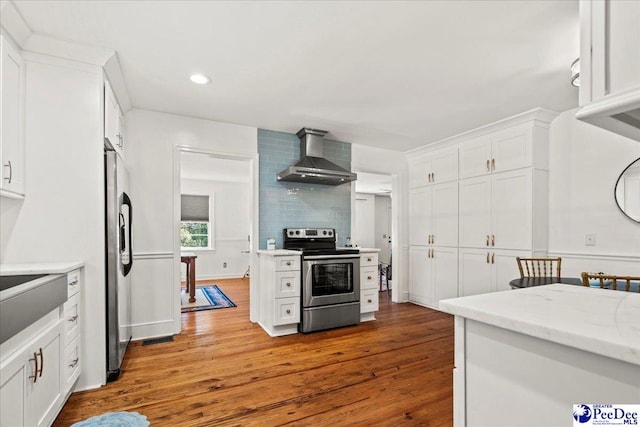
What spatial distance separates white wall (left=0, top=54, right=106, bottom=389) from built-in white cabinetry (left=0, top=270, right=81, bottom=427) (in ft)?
0.46

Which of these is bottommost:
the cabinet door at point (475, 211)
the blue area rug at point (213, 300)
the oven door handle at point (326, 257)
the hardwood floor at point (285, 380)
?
the blue area rug at point (213, 300)

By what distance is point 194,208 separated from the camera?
769cm

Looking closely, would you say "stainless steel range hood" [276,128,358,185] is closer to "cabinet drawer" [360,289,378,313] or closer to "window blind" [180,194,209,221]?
"cabinet drawer" [360,289,378,313]

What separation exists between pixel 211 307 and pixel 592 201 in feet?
16.3

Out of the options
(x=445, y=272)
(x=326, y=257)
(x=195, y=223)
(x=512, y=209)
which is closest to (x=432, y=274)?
(x=445, y=272)

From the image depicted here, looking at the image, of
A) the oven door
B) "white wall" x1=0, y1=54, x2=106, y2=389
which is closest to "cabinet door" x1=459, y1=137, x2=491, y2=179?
the oven door

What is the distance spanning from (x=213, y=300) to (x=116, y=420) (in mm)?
3428

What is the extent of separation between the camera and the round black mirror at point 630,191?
302cm

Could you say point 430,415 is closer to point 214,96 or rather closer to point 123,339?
point 123,339

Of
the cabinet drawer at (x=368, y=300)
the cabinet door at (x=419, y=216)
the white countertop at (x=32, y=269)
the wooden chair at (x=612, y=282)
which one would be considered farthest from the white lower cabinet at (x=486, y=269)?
the white countertop at (x=32, y=269)

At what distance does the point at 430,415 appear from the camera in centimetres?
206

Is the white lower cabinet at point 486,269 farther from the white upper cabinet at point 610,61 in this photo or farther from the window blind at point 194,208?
the window blind at point 194,208

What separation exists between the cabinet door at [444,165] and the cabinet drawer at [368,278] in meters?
1.69

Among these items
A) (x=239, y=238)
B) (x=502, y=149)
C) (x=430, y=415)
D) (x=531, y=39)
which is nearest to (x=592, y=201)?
(x=502, y=149)
